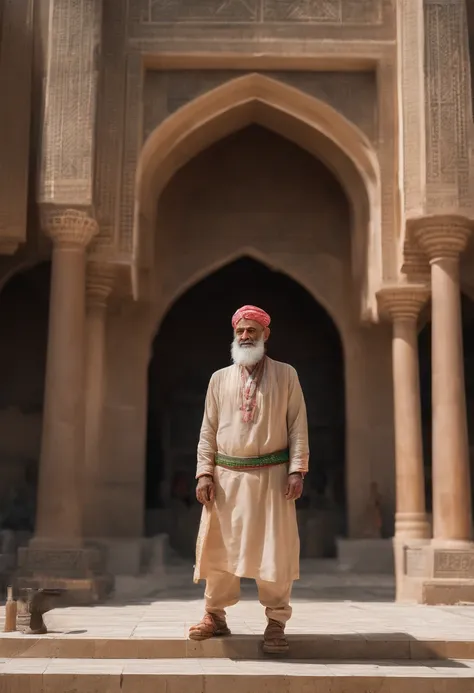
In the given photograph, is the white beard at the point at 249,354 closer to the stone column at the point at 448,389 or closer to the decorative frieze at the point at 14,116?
the stone column at the point at 448,389

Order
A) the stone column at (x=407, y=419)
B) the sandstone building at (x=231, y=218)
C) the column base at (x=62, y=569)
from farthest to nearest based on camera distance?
the stone column at (x=407, y=419)
the sandstone building at (x=231, y=218)
the column base at (x=62, y=569)

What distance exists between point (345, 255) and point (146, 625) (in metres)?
8.09

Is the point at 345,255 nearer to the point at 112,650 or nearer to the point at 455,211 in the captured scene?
the point at 455,211

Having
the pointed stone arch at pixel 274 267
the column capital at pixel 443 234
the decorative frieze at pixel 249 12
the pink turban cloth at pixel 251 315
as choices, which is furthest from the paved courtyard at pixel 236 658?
the decorative frieze at pixel 249 12

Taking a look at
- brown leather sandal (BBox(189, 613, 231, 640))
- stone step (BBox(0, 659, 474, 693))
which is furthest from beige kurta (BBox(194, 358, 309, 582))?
stone step (BBox(0, 659, 474, 693))

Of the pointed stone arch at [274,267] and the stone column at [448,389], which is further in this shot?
the pointed stone arch at [274,267]

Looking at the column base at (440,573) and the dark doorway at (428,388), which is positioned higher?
the dark doorway at (428,388)

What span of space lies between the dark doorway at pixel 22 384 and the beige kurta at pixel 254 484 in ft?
30.5

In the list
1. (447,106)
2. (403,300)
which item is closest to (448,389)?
(403,300)

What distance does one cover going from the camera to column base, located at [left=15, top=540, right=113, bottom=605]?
9.35 m

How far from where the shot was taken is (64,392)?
398 inches

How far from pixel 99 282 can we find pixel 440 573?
16.6 feet

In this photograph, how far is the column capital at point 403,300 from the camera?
11016 millimetres

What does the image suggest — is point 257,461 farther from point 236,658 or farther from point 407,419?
point 407,419
